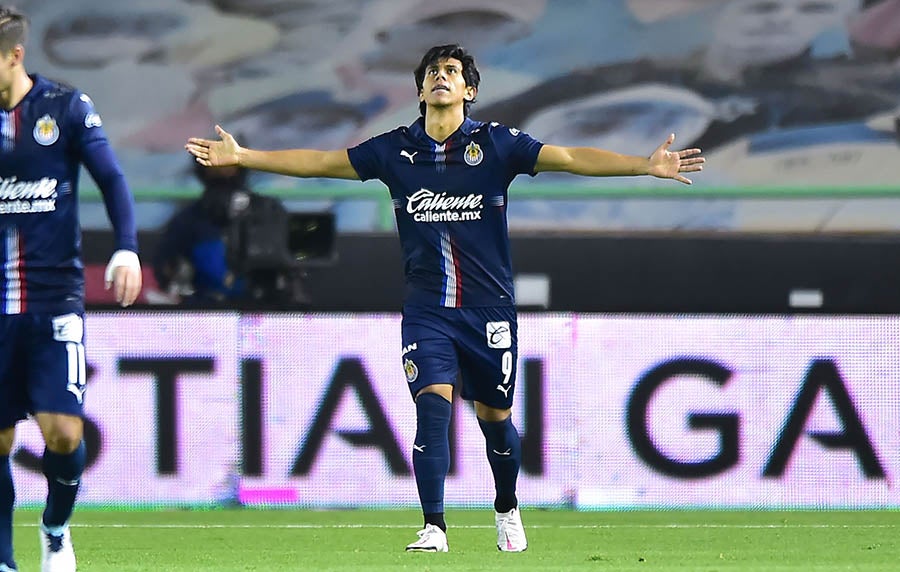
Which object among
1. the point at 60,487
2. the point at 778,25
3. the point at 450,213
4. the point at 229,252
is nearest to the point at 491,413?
the point at 450,213

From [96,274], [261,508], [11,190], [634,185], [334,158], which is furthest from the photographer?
[634,185]

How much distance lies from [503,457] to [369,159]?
A: 1.39 metres

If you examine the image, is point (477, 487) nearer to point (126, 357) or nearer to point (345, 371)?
point (345, 371)

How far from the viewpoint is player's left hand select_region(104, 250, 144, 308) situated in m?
6.29

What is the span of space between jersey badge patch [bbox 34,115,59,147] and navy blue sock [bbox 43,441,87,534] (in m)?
1.02

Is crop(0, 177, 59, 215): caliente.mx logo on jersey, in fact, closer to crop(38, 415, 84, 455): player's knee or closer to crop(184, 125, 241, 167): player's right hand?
crop(38, 415, 84, 455): player's knee

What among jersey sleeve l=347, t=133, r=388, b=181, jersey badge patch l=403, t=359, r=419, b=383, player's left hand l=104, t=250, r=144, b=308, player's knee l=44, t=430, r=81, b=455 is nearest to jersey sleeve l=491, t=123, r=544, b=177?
jersey sleeve l=347, t=133, r=388, b=181

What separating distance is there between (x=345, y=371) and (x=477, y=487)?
988 millimetres

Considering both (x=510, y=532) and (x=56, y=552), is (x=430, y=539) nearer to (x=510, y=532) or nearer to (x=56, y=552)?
(x=510, y=532)

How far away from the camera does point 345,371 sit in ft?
36.3

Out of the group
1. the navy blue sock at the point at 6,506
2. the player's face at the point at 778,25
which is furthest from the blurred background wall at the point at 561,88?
the navy blue sock at the point at 6,506

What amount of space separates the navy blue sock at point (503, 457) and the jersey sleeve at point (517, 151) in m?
1.08

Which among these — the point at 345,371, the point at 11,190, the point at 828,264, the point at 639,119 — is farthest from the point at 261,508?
the point at 639,119

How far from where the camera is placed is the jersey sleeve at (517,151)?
316 inches
